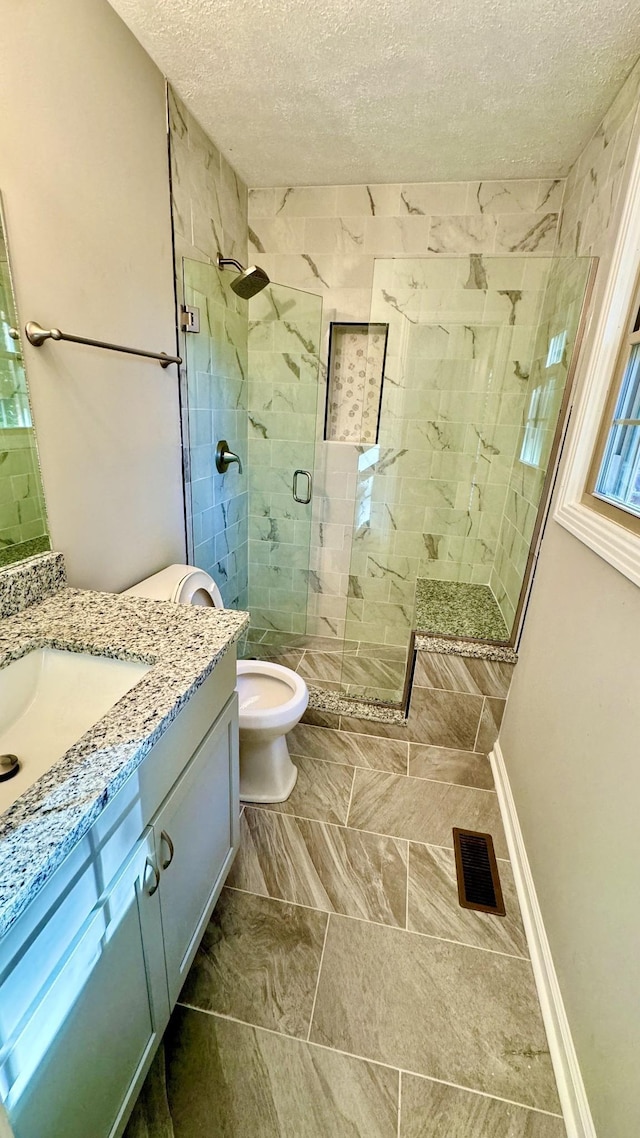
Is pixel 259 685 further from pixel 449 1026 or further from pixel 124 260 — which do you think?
pixel 124 260

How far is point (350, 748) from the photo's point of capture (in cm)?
203

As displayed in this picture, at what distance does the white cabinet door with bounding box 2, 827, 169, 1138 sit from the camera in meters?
0.59

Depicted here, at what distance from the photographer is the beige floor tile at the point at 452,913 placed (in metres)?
1.32

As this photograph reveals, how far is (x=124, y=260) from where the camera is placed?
1.39 metres

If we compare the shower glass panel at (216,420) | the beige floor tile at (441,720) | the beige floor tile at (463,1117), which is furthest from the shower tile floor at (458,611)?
the beige floor tile at (463,1117)

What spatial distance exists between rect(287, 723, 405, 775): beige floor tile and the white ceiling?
2.42m

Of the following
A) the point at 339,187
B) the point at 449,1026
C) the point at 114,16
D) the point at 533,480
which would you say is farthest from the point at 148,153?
the point at 449,1026

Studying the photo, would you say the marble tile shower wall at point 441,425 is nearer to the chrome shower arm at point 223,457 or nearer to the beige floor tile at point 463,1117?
the chrome shower arm at point 223,457

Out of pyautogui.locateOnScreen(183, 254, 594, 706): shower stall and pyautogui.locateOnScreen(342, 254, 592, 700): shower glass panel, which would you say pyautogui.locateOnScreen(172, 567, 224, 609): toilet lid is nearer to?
pyautogui.locateOnScreen(183, 254, 594, 706): shower stall

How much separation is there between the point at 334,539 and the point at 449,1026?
6.84ft

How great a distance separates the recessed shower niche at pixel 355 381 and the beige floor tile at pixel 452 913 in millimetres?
2023

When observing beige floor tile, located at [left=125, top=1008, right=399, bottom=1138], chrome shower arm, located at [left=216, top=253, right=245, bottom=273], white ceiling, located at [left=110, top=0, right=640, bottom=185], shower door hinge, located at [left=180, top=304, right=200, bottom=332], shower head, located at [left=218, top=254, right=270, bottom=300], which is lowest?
beige floor tile, located at [left=125, top=1008, right=399, bottom=1138]

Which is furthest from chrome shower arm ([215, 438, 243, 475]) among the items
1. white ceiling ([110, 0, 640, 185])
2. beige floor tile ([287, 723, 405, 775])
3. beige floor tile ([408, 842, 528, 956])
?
beige floor tile ([408, 842, 528, 956])

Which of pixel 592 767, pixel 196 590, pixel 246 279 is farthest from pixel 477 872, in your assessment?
pixel 246 279
